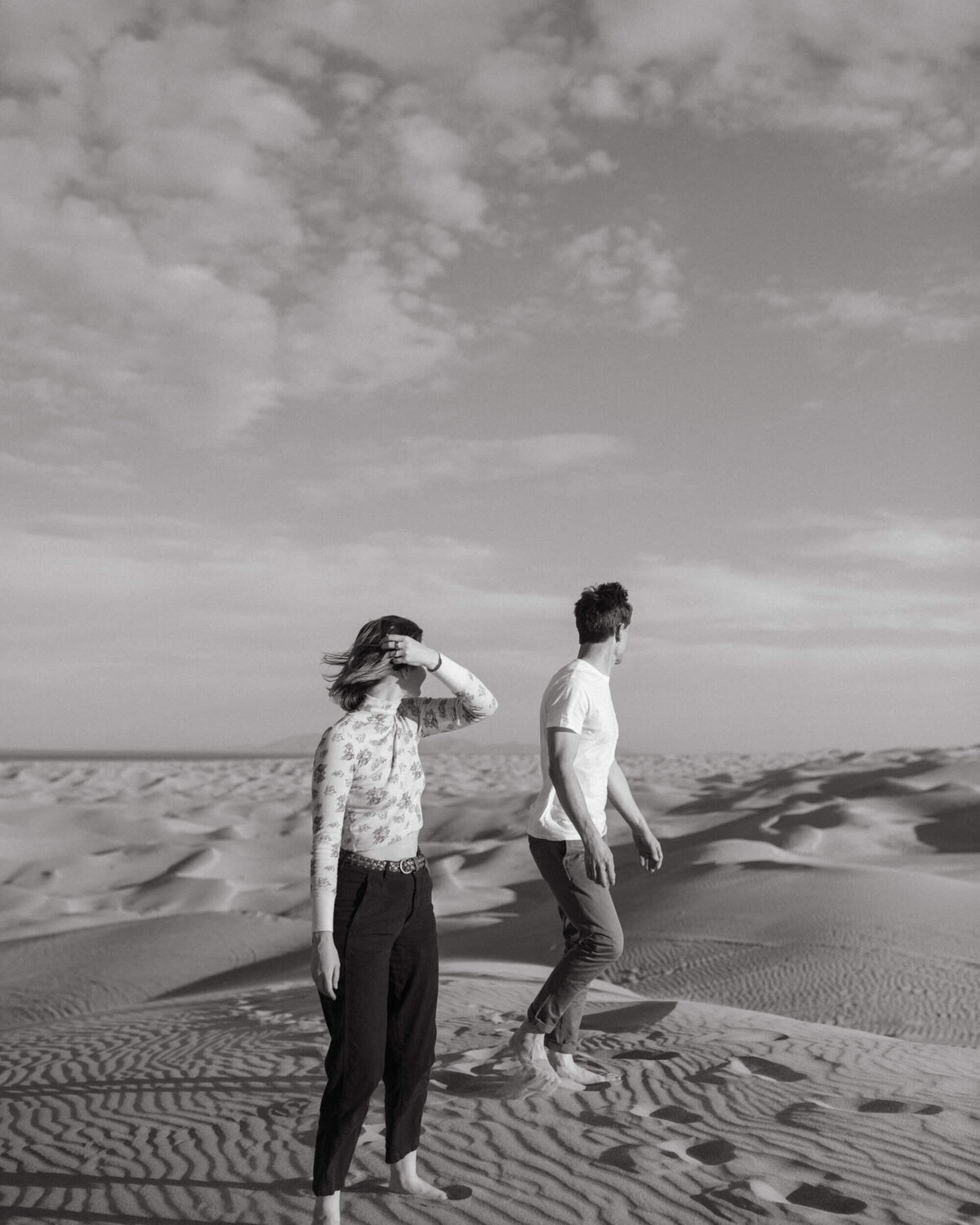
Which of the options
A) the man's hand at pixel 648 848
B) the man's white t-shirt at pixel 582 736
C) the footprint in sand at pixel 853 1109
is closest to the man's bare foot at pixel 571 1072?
the footprint in sand at pixel 853 1109

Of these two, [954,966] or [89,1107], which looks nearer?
[89,1107]

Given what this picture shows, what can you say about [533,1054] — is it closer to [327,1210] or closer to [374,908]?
[327,1210]

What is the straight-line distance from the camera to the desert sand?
3666 mm

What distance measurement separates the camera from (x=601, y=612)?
4516 mm

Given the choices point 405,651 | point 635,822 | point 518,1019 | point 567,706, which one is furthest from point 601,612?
point 518,1019

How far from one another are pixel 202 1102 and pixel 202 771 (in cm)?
3396

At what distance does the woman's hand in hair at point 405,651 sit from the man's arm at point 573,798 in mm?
890

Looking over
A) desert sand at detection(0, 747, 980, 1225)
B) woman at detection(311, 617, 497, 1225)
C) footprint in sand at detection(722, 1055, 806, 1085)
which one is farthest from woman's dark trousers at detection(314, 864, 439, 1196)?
footprint in sand at detection(722, 1055, 806, 1085)

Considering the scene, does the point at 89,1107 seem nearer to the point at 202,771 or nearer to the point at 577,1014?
the point at 577,1014

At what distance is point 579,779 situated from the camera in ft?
14.3

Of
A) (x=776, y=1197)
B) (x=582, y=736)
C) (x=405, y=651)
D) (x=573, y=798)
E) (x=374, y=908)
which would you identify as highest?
(x=405, y=651)

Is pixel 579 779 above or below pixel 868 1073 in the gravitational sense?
above

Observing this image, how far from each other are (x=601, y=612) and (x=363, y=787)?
1508 millimetres

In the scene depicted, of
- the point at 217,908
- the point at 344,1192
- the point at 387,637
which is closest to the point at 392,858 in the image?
the point at 387,637
